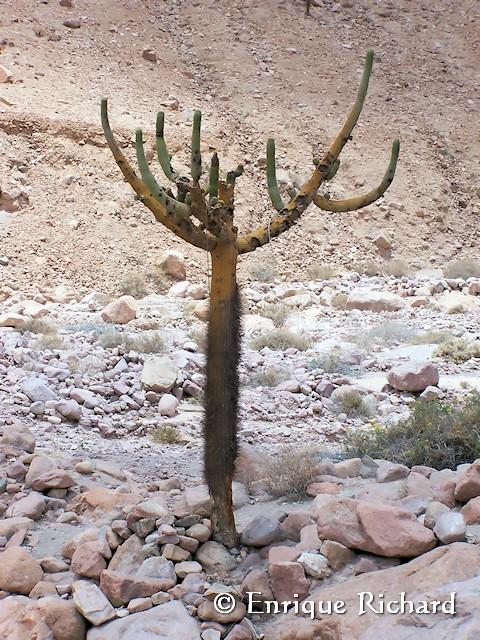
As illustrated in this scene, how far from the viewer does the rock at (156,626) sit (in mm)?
2895

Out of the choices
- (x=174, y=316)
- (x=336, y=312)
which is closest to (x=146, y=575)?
(x=174, y=316)

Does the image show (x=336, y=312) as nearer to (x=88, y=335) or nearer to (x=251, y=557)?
(x=88, y=335)

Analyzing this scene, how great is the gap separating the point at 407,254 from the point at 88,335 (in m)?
8.87

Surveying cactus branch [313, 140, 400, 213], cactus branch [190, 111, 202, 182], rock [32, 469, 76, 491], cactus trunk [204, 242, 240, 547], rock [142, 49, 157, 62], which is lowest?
rock [32, 469, 76, 491]

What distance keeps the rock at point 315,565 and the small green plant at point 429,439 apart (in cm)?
215

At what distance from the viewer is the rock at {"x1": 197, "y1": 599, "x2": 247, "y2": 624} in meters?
3.00

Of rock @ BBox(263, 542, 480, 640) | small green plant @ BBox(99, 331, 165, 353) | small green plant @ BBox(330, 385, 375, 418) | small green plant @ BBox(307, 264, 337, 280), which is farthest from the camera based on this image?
small green plant @ BBox(307, 264, 337, 280)

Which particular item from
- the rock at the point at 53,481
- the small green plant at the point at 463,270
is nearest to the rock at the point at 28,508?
the rock at the point at 53,481

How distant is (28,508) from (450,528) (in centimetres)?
229

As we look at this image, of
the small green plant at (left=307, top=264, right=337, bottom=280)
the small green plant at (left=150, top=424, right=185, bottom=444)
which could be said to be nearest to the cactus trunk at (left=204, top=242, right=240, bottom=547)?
the small green plant at (left=150, top=424, right=185, bottom=444)

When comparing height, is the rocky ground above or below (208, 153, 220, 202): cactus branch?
below

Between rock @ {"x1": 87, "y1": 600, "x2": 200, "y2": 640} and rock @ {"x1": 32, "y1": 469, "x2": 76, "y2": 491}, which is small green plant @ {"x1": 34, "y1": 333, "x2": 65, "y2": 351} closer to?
rock @ {"x1": 32, "y1": 469, "x2": 76, "y2": 491}

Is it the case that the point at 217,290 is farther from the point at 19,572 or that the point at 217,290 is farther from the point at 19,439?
the point at 19,439

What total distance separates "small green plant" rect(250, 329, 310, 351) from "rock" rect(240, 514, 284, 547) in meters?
6.42
